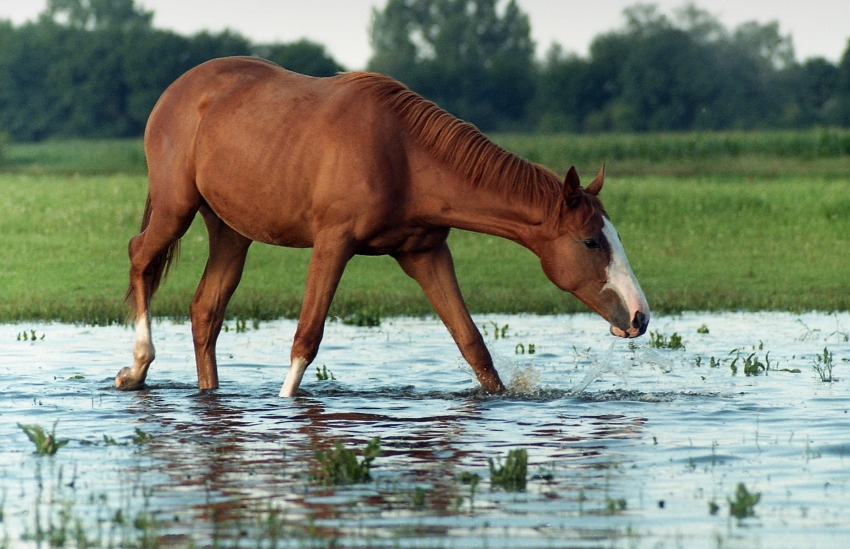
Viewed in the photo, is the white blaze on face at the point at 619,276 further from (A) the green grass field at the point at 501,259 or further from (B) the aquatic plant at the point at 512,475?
(A) the green grass field at the point at 501,259

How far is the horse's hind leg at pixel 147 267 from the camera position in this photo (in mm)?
8211

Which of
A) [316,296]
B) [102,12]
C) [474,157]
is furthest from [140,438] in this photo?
[102,12]

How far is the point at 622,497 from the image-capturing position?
5.10m

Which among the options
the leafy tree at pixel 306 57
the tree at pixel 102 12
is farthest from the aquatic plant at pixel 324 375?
the tree at pixel 102 12

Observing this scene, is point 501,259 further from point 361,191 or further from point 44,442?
point 44,442

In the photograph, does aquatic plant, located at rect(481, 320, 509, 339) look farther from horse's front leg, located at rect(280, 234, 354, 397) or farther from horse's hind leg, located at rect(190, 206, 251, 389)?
horse's front leg, located at rect(280, 234, 354, 397)

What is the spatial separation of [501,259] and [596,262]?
29.3 ft

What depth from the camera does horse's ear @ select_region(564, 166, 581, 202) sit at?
7121 millimetres

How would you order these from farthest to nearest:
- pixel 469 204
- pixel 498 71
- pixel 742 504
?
pixel 498 71, pixel 469 204, pixel 742 504

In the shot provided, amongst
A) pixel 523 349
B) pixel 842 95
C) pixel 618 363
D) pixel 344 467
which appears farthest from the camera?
pixel 842 95

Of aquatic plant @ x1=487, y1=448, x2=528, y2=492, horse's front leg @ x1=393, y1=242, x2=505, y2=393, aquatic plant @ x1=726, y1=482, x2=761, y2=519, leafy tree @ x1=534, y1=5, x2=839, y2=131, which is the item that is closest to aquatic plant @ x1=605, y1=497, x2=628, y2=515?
aquatic plant @ x1=726, y1=482, x2=761, y2=519

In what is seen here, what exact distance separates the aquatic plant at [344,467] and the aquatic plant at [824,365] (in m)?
3.91

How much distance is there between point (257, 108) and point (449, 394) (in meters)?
2.15

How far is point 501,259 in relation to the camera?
16.3m
